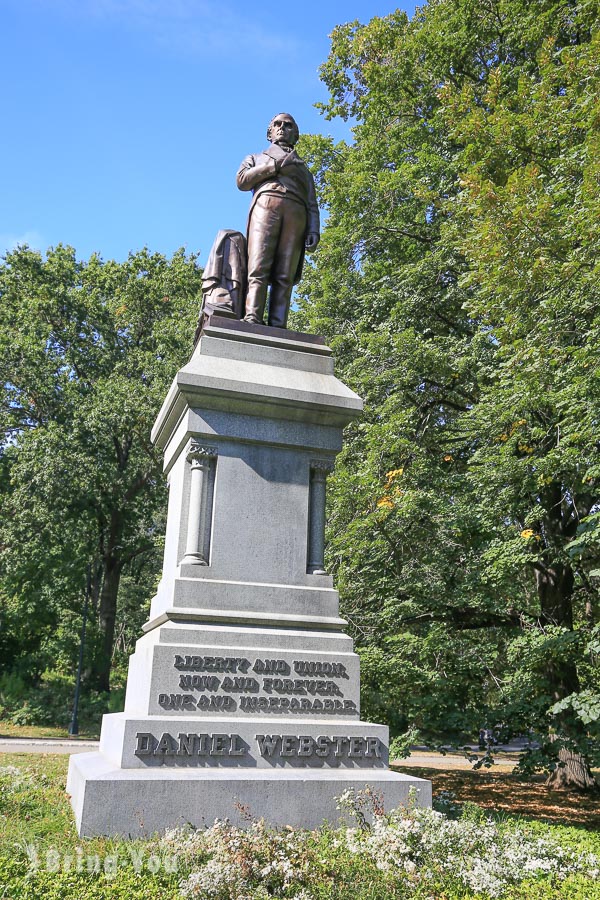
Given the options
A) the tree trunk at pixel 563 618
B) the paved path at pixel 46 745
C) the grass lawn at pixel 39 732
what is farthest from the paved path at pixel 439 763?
the grass lawn at pixel 39 732

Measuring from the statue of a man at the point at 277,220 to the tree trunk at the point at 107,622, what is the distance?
1068 inches

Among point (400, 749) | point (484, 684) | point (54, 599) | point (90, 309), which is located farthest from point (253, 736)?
point (90, 309)

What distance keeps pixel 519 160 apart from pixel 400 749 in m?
10.8

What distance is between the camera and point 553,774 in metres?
15.8

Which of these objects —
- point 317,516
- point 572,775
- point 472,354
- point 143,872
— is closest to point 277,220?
point 317,516

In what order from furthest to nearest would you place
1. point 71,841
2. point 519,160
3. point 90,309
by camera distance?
point 90,309, point 519,160, point 71,841

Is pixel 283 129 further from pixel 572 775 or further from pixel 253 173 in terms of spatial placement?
pixel 572 775

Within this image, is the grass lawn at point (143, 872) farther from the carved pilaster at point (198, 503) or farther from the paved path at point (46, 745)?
the paved path at point (46, 745)

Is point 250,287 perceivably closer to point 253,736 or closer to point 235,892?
point 253,736

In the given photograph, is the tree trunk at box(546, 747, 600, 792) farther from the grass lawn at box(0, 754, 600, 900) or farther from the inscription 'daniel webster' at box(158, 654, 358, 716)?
the inscription 'daniel webster' at box(158, 654, 358, 716)

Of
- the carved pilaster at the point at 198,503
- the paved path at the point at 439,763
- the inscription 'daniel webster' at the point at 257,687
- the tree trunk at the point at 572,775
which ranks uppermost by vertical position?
the carved pilaster at the point at 198,503

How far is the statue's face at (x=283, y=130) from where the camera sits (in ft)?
32.0

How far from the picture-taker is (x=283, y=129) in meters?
9.77

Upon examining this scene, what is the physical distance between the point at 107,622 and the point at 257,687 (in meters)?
28.9
